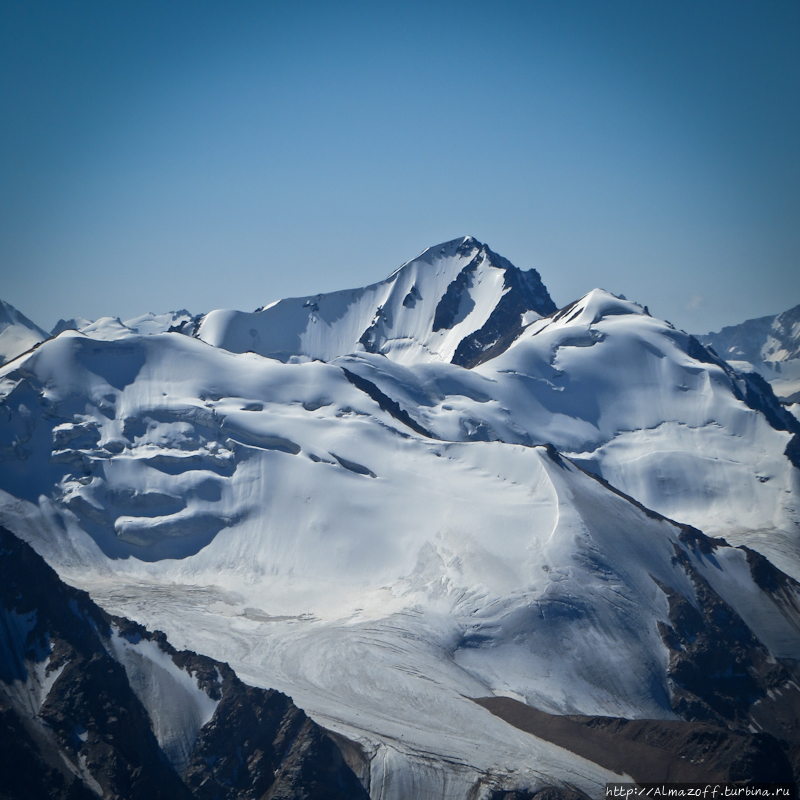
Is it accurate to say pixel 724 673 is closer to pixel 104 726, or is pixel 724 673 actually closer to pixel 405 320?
pixel 104 726

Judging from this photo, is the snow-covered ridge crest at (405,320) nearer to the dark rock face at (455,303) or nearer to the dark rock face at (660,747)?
the dark rock face at (455,303)

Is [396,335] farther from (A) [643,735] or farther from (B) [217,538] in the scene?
(A) [643,735]

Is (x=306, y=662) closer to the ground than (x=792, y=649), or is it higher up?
higher up

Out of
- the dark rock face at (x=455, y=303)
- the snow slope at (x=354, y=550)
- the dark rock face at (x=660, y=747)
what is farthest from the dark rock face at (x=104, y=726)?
the dark rock face at (x=455, y=303)

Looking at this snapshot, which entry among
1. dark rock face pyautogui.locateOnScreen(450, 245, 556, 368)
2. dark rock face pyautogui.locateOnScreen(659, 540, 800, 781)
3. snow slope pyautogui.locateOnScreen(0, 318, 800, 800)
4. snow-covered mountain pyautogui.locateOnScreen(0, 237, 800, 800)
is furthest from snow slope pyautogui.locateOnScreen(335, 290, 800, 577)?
dark rock face pyautogui.locateOnScreen(659, 540, 800, 781)

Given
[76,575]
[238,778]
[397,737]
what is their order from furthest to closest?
[76,575] < [397,737] < [238,778]

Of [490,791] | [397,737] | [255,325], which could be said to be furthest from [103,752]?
[255,325]
